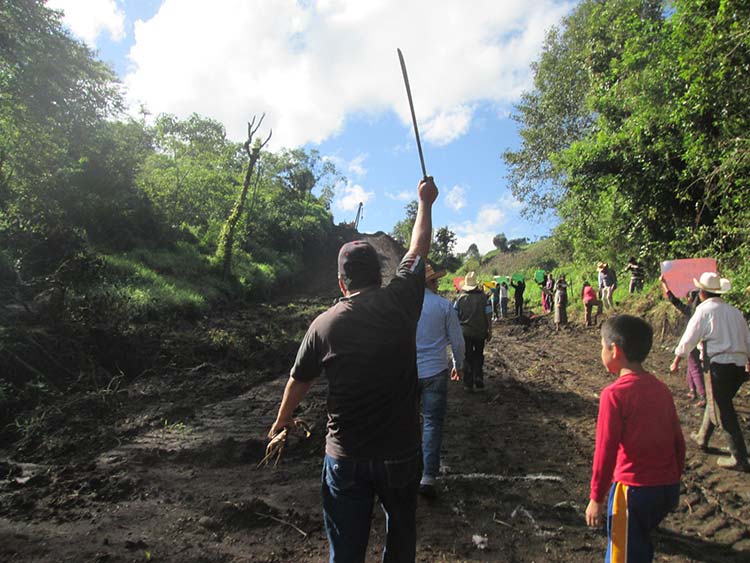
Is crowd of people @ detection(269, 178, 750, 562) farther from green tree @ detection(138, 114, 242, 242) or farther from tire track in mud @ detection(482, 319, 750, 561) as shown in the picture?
green tree @ detection(138, 114, 242, 242)

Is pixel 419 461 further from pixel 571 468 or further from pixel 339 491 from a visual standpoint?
pixel 571 468

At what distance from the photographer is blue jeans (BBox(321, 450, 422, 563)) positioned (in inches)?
80.6

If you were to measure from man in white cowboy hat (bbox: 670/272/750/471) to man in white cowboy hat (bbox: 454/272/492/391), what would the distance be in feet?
10.6

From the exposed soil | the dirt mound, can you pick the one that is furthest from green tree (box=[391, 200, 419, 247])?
the exposed soil

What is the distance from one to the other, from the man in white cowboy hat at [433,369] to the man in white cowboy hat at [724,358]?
2.12 m

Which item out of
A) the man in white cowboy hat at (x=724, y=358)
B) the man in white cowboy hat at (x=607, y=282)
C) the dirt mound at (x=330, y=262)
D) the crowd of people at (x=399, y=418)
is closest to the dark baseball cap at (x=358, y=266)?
the crowd of people at (x=399, y=418)

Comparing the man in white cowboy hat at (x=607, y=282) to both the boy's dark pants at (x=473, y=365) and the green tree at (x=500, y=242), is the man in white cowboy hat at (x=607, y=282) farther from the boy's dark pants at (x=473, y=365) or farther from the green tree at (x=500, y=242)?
the green tree at (x=500, y=242)

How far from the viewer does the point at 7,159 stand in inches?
455


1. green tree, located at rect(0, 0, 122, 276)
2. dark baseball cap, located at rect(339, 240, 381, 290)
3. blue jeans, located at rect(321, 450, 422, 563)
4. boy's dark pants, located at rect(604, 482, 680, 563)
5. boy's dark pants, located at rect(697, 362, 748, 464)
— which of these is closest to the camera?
blue jeans, located at rect(321, 450, 422, 563)

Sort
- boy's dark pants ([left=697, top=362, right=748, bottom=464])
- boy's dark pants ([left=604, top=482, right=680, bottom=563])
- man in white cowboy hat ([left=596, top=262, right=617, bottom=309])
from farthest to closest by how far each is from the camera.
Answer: man in white cowboy hat ([left=596, top=262, right=617, bottom=309]) < boy's dark pants ([left=697, top=362, right=748, bottom=464]) < boy's dark pants ([left=604, top=482, right=680, bottom=563])

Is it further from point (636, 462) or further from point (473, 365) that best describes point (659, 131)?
point (636, 462)

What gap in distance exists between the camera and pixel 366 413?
209cm

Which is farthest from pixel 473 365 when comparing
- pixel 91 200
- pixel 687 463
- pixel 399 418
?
pixel 91 200

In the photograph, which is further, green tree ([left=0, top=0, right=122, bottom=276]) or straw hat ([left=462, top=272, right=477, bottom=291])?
green tree ([left=0, top=0, right=122, bottom=276])
